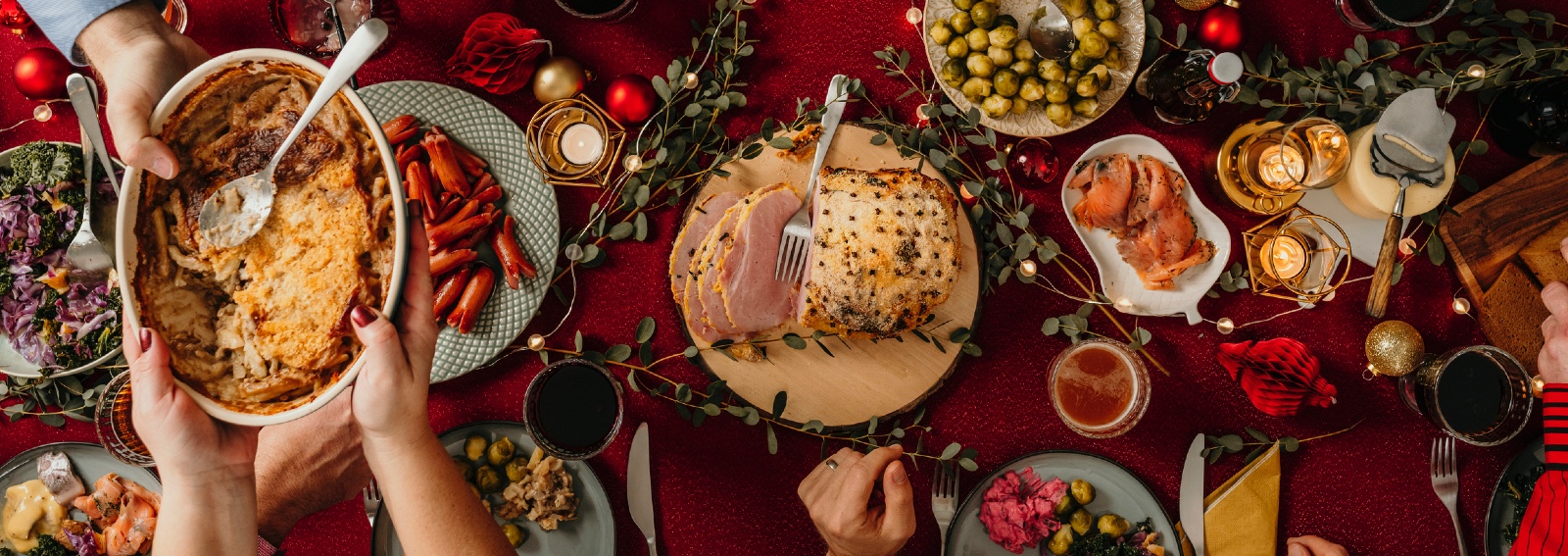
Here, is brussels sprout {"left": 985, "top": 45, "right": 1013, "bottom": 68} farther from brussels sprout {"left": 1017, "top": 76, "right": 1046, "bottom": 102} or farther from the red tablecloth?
the red tablecloth

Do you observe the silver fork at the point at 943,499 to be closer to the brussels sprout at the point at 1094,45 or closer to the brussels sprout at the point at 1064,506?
the brussels sprout at the point at 1064,506

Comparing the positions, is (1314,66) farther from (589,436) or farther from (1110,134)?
(589,436)

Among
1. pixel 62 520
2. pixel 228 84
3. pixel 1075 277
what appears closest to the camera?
pixel 228 84

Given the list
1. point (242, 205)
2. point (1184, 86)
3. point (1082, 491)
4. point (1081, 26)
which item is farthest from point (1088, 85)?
point (242, 205)

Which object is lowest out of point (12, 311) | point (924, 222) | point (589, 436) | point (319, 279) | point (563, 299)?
point (589, 436)

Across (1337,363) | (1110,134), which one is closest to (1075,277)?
(1110,134)

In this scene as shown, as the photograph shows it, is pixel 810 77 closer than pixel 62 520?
No

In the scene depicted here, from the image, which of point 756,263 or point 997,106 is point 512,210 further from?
point 997,106

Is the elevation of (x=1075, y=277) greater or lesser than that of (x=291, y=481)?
greater
